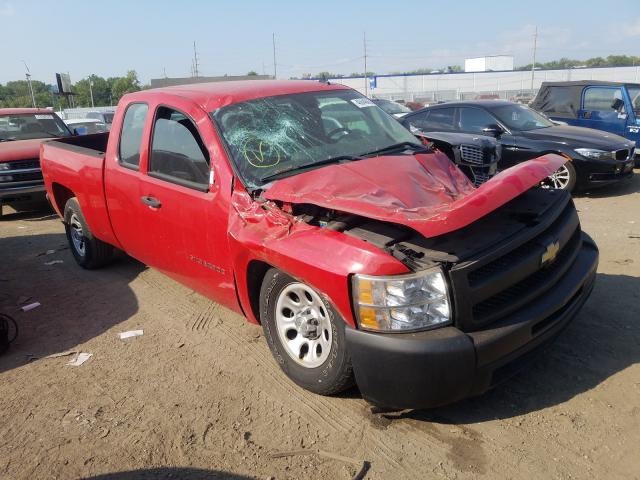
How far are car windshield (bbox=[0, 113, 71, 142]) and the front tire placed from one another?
882 cm

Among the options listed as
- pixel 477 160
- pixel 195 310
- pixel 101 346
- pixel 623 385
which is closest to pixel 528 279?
pixel 623 385

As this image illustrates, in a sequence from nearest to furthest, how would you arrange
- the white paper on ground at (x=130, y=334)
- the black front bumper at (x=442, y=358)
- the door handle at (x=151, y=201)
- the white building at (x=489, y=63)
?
the black front bumper at (x=442, y=358), the door handle at (x=151, y=201), the white paper on ground at (x=130, y=334), the white building at (x=489, y=63)

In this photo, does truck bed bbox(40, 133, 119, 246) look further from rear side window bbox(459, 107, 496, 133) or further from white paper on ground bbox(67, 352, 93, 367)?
rear side window bbox(459, 107, 496, 133)

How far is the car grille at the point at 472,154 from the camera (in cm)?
432

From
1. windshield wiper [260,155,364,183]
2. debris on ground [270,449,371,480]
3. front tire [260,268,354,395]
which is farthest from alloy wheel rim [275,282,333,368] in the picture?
windshield wiper [260,155,364,183]

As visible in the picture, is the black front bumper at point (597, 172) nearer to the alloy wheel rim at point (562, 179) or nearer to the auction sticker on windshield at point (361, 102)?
the alloy wheel rim at point (562, 179)

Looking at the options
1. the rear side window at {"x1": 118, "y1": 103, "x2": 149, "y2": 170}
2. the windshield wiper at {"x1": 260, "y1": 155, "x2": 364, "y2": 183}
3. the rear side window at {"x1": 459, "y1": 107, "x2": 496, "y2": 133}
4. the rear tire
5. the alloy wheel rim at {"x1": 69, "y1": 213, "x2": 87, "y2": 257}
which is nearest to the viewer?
the windshield wiper at {"x1": 260, "y1": 155, "x2": 364, "y2": 183}

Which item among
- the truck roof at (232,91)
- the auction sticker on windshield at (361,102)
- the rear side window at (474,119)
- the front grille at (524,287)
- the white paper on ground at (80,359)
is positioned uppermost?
the truck roof at (232,91)

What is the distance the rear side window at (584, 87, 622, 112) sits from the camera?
10.1 meters

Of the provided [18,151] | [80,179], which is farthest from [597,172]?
[18,151]

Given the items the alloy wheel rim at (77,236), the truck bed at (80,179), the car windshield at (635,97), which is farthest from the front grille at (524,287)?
the car windshield at (635,97)

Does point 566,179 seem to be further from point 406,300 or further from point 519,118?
point 406,300

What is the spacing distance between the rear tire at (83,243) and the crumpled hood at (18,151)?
359 centimetres

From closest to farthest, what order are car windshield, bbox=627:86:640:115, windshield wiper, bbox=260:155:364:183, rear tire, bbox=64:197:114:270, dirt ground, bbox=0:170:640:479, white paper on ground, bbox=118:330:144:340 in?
dirt ground, bbox=0:170:640:479
windshield wiper, bbox=260:155:364:183
white paper on ground, bbox=118:330:144:340
rear tire, bbox=64:197:114:270
car windshield, bbox=627:86:640:115
